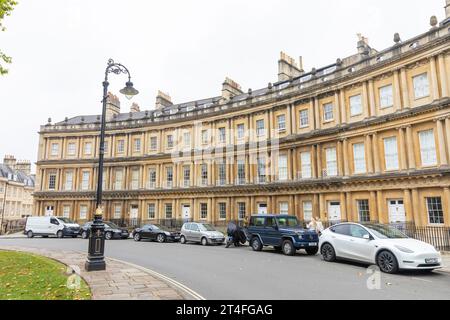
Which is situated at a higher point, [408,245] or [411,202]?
[411,202]

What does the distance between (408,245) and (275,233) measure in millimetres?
6608

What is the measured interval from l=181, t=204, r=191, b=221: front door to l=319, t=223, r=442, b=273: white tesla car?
21.3 meters

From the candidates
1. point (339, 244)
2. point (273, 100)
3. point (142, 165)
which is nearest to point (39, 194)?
point (142, 165)

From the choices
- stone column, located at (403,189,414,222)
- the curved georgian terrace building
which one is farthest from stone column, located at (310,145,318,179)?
stone column, located at (403,189,414,222)

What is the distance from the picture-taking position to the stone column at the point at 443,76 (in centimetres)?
1812

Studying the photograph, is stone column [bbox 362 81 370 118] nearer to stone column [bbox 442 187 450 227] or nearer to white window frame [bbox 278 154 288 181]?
stone column [bbox 442 187 450 227]

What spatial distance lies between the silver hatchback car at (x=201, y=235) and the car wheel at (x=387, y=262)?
11.2 m

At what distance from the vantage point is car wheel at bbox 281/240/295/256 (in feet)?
48.2

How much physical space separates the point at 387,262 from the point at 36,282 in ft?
35.1

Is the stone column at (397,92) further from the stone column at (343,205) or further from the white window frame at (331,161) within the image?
the stone column at (343,205)

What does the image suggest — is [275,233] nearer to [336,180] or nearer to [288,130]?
[336,180]

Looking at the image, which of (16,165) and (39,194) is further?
(16,165)

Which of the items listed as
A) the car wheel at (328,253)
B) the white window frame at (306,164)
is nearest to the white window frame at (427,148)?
the white window frame at (306,164)
